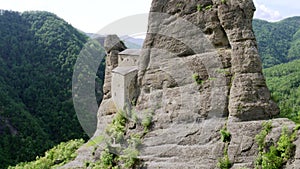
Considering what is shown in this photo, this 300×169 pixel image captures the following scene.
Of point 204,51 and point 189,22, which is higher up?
point 189,22

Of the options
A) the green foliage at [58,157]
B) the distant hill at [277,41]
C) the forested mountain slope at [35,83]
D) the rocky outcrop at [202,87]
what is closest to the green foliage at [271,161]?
the rocky outcrop at [202,87]

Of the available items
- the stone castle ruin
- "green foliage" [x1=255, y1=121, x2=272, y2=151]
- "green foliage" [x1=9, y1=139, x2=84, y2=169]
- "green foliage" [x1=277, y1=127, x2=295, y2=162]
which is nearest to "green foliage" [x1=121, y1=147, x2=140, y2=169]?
the stone castle ruin

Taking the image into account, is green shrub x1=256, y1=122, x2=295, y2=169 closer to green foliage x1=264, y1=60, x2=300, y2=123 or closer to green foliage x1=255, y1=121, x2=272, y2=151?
green foliage x1=255, y1=121, x2=272, y2=151

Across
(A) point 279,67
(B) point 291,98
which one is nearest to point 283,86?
(B) point 291,98

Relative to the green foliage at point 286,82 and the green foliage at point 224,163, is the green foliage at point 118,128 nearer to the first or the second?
the green foliage at point 224,163

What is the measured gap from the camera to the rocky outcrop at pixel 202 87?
18438 mm

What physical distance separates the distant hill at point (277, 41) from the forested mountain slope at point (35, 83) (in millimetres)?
44659

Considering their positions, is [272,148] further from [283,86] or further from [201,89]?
[283,86]

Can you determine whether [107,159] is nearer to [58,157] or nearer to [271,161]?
[58,157]

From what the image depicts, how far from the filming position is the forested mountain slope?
6631 centimetres

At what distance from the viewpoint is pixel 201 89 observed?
2064 cm

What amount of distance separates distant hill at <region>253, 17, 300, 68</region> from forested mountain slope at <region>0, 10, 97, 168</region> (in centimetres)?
4466

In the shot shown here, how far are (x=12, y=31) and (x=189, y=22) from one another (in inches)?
3551

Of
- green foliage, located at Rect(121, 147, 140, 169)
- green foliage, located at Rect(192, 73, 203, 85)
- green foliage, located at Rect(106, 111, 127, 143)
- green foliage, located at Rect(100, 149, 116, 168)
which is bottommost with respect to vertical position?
green foliage, located at Rect(100, 149, 116, 168)
